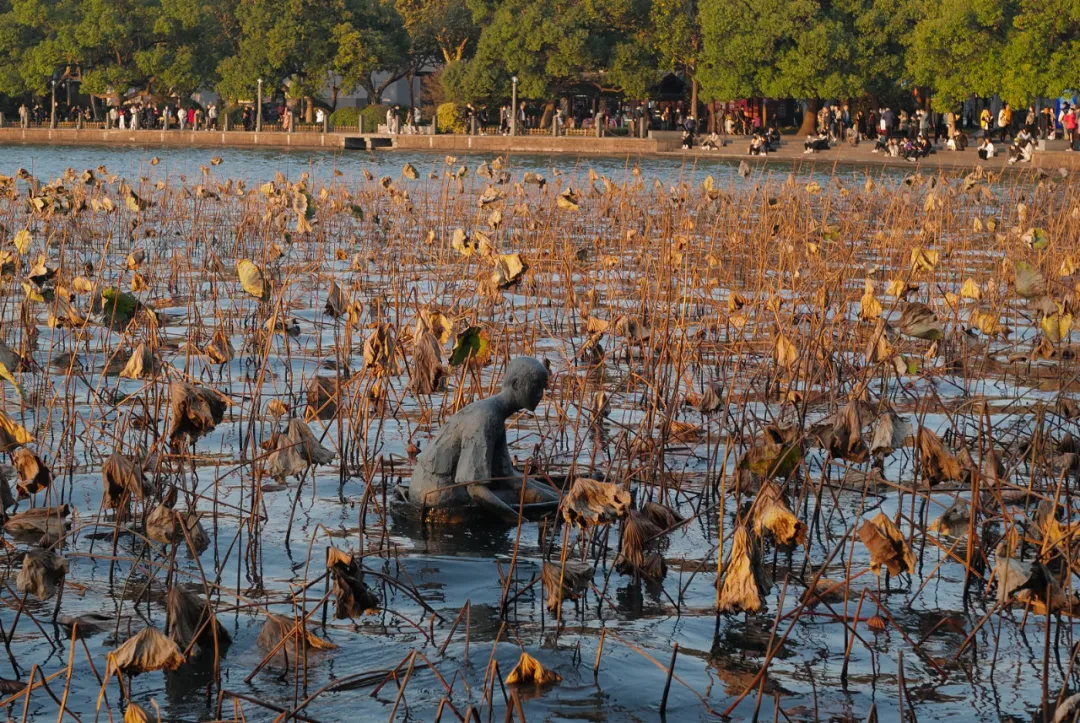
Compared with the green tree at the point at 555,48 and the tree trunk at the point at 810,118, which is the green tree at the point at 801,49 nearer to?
the tree trunk at the point at 810,118

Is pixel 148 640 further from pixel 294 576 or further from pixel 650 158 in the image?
pixel 650 158

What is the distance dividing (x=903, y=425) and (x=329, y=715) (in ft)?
6.38

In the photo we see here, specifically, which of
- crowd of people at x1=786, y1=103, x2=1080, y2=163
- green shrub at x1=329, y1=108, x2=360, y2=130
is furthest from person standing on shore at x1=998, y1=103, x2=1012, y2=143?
green shrub at x1=329, y1=108, x2=360, y2=130

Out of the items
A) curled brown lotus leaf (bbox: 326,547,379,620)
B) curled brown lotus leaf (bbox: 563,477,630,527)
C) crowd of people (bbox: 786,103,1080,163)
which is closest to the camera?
curled brown lotus leaf (bbox: 326,547,379,620)

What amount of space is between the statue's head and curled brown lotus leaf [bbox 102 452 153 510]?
4.53 ft

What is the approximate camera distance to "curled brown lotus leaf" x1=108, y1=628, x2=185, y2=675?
11.4 feet

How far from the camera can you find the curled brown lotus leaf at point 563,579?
436 cm

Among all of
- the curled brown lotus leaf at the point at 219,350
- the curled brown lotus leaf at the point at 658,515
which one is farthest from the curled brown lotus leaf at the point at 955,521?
the curled brown lotus leaf at the point at 219,350

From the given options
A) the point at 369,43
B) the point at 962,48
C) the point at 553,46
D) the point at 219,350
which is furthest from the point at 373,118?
the point at 219,350

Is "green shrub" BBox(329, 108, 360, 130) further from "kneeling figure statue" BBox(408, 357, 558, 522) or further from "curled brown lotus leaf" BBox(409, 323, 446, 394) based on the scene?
"curled brown lotus leaf" BBox(409, 323, 446, 394)

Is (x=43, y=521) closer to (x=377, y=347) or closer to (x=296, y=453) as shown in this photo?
(x=296, y=453)

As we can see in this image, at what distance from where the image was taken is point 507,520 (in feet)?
19.6

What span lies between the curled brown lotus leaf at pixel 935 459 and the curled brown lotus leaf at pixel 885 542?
0.56 metres

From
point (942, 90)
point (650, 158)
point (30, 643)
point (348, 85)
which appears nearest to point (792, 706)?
point (30, 643)
